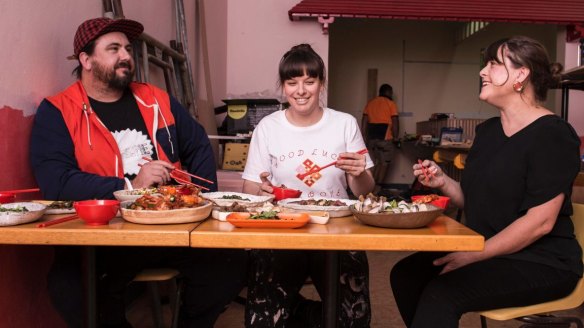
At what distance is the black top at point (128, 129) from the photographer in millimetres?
2326

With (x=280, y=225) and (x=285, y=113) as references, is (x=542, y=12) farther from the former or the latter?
(x=280, y=225)

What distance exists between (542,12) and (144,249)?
18.5ft

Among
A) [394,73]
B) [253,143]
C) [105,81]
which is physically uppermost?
[394,73]

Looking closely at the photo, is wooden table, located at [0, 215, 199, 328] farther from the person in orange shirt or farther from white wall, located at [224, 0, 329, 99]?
the person in orange shirt

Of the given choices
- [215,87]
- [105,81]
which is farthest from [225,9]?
[105,81]

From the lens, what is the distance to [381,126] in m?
8.73

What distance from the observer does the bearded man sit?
1979 millimetres

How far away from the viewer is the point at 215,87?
5.50 m

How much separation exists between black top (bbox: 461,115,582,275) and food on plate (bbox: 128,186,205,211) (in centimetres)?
98

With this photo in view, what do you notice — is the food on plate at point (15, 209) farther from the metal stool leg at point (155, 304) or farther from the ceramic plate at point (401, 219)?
the metal stool leg at point (155, 304)

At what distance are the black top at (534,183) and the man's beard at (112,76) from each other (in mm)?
1559

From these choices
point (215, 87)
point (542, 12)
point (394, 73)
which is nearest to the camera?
point (215, 87)

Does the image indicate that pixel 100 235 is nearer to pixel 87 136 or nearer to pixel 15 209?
pixel 15 209

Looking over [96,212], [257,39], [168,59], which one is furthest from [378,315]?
[257,39]
